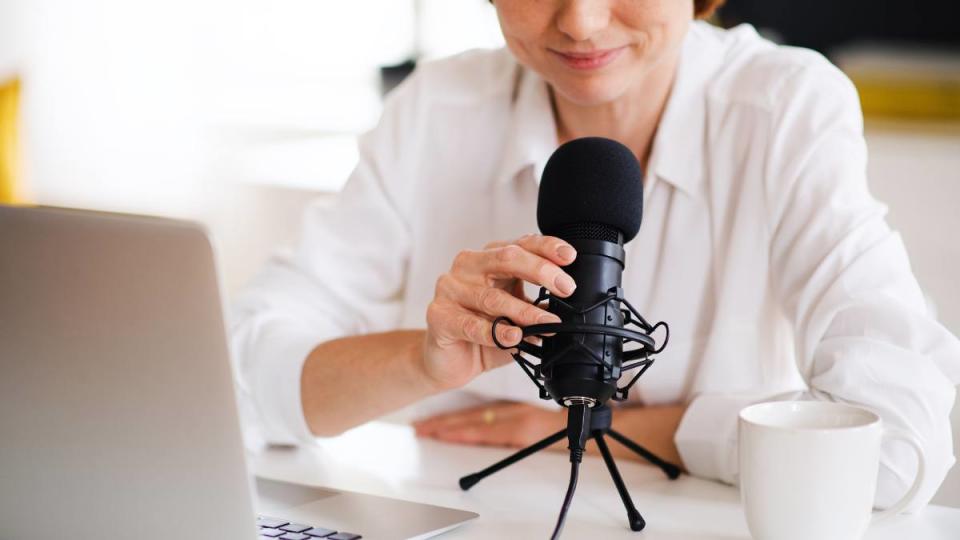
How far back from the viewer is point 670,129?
138cm

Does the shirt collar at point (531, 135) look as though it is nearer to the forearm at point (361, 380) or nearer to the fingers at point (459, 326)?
the forearm at point (361, 380)

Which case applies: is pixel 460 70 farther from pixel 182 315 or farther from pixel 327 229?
pixel 182 315

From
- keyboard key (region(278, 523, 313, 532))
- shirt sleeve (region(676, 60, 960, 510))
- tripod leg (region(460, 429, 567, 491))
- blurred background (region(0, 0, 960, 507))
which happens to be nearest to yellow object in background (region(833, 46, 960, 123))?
blurred background (region(0, 0, 960, 507))

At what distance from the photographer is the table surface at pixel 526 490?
3.21ft

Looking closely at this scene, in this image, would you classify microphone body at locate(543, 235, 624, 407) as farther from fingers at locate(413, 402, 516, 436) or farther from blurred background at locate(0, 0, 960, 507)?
blurred background at locate(0, 0, 960, 507)

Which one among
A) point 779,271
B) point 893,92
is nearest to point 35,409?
point 779,271

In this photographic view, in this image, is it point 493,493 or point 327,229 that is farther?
point 327,229

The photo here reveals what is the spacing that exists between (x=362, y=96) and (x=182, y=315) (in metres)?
3.41

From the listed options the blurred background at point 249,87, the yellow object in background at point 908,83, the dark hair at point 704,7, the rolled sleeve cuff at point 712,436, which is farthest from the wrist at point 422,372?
the yellow object in background at point 908,83

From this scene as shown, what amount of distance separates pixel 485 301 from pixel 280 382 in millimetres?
420

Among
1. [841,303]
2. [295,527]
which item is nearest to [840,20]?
[841,303]

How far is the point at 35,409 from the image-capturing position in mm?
822

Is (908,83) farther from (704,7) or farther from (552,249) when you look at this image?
(552,249)

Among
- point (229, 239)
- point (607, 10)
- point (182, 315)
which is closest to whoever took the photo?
point (182, 315)
